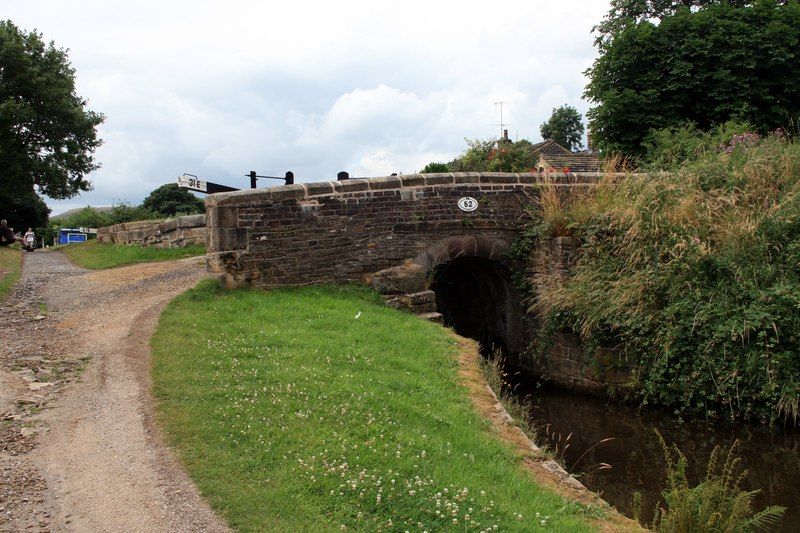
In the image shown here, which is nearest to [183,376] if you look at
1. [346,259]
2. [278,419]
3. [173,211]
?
[278,419]

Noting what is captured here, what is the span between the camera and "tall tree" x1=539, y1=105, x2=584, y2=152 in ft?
180

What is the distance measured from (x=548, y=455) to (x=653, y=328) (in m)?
3.92

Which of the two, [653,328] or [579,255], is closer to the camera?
[653,328]

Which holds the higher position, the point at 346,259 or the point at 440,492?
the point at 346,259

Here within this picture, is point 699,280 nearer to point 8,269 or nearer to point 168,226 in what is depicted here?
→ point 168,226

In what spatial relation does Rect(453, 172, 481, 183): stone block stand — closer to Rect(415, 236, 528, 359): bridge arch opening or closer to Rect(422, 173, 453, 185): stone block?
Rect(422, 173, 453, 185): stone block

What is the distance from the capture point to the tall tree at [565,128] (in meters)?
54.9

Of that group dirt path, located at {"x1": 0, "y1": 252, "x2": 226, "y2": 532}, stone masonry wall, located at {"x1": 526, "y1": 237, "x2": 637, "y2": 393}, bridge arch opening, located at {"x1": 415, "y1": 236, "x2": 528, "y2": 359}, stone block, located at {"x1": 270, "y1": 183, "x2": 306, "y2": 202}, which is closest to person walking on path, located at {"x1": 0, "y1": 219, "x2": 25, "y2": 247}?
dirt path, located at {"x1": 0, "y1": 252, "x2": 226, "y2": 532}

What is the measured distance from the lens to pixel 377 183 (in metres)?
11.0

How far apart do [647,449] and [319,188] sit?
6229mm

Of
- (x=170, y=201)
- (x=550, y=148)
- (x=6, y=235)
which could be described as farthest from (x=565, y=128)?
(x=6, y=235)

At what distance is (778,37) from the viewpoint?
1705 centimetres

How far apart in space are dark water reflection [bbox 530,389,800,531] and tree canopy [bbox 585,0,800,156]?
34.0 feet

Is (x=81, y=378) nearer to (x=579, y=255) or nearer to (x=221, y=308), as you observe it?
(x=221, y=308)
